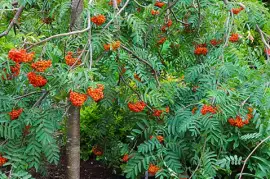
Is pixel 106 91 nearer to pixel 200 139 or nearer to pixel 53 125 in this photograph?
pixel 53 125

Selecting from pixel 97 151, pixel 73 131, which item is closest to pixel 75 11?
pixel 73 131

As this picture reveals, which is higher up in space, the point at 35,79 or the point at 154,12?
the point at 154,12

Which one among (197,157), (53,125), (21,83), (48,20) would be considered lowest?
(197,157)

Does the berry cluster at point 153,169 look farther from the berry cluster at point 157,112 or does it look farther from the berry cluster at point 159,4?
the berry cluster at point 159,4

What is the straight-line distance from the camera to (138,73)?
2.82 metres

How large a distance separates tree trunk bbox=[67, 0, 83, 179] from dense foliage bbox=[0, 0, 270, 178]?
10cm

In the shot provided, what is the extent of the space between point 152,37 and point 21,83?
3.49 feet

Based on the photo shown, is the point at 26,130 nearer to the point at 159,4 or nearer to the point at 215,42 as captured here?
the point at 159,4

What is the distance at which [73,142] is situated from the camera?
2.87 metres

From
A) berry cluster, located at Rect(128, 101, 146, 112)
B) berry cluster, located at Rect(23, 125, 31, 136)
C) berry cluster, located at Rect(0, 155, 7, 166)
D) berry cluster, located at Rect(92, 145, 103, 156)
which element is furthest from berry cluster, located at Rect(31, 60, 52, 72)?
berry cluster, located at Rect(92, 145, 103, 156)

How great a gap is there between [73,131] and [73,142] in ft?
0.24

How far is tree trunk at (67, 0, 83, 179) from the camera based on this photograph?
2852 mm

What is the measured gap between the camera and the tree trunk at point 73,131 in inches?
112

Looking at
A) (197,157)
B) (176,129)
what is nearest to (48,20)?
(176,129)
